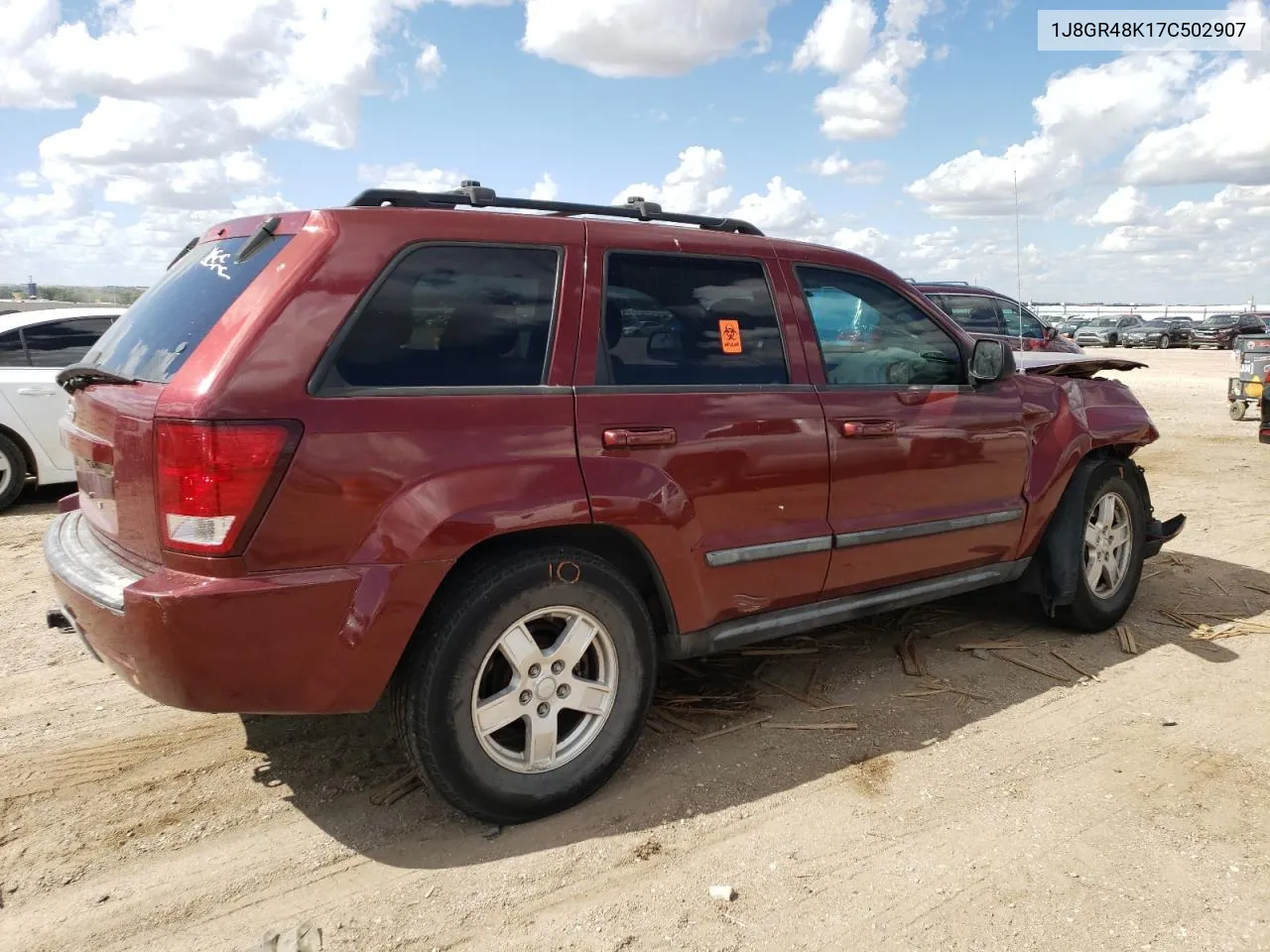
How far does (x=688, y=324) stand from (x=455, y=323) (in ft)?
2.91

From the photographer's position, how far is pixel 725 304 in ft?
11.4

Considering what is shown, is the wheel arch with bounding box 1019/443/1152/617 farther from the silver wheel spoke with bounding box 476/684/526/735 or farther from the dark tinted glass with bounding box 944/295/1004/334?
the dark tinted glass with bounding box 944/295/1004/334

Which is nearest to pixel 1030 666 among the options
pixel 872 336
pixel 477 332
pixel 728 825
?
pixel 872 336

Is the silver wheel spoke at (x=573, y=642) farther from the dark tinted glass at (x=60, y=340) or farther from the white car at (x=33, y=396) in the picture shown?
the dark tinted glass at (x=60, y=340)

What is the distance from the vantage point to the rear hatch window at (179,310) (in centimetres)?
272

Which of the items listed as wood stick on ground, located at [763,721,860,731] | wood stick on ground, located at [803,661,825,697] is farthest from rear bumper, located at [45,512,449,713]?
wood stick on ground, located at [803,661,825,697]

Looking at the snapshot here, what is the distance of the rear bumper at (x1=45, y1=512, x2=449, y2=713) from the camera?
96.8 inches

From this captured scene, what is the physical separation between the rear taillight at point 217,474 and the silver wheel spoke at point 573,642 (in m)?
1.03

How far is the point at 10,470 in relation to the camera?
7.47 metres

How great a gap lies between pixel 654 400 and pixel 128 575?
5.47 feet

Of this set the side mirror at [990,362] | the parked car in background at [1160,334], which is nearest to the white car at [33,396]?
the side mirror at [990,362]

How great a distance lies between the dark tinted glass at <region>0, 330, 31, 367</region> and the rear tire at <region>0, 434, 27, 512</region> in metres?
0.64

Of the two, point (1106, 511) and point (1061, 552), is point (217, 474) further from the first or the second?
point (1106, 511)

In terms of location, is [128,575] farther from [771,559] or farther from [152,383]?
[771,559]
